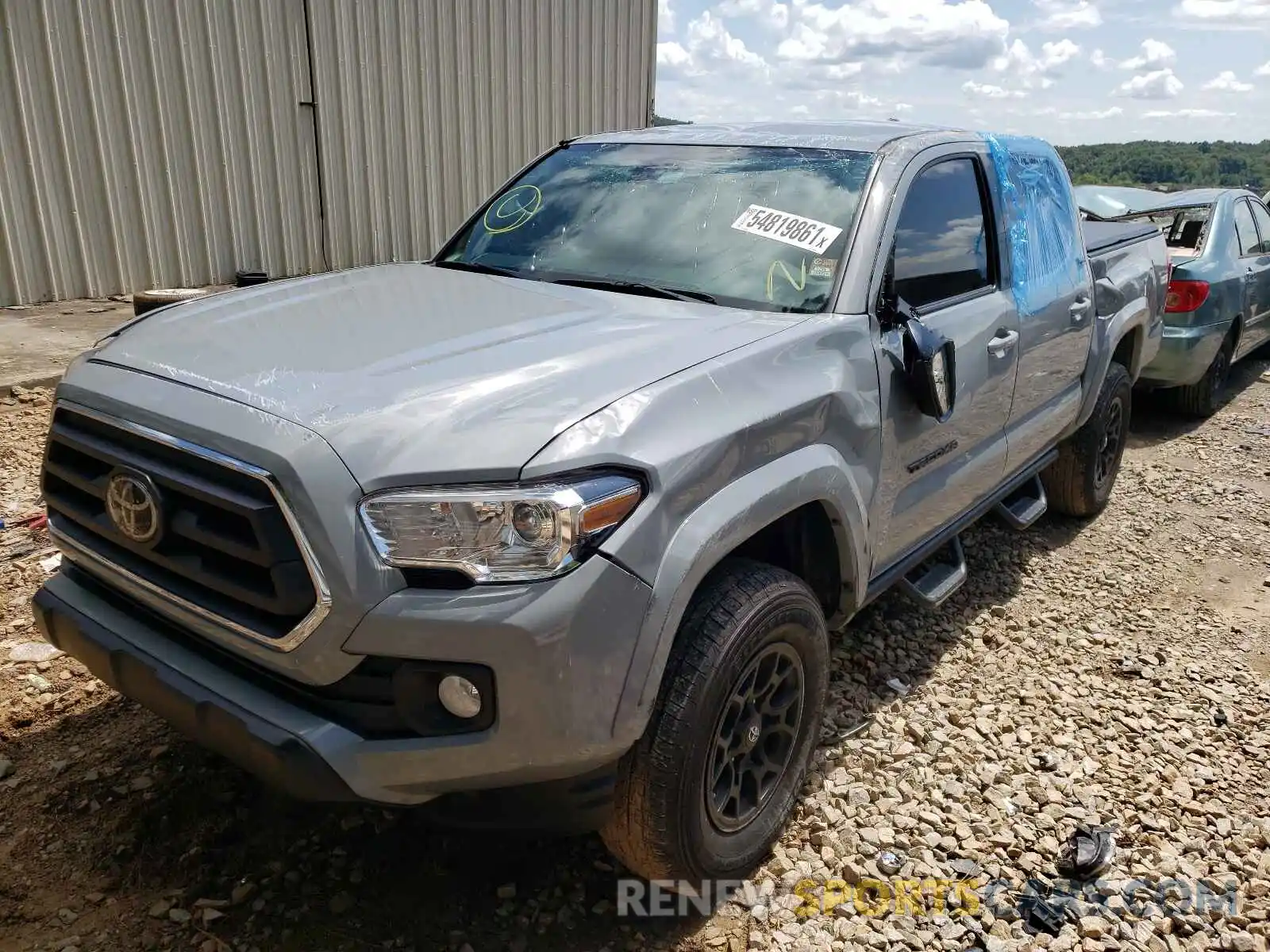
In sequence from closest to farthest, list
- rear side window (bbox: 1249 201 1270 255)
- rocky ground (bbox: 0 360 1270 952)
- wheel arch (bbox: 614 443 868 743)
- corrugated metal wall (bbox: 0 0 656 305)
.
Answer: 1. wheel arch (bbox: 614 443 868 743)
2. rocky ground (bbox: 0 360 1270 952)
3. corrugated metal wall (bbox: 0 0 656 305)
4. rear side window (bbox: 1249 201 1270 255)

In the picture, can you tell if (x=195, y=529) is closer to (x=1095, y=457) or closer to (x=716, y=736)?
(x=716, y=736)

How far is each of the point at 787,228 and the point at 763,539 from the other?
0.97 meters

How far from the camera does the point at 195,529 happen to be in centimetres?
195

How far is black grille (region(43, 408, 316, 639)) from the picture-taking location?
1832mm

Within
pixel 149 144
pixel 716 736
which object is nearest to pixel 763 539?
pixel 716 736

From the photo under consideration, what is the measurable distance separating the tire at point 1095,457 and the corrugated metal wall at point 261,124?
660cm

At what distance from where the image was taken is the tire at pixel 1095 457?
189 inches

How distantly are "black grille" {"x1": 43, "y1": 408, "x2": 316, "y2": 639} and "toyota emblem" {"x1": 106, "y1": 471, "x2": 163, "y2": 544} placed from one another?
0.05ft

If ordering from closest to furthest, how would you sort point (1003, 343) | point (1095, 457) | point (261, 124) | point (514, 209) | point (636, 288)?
1. point (636, 288)
2. point (1003, 343)
3. point (514, 209)
4. point (1095, 457)
5. point (261, 124)

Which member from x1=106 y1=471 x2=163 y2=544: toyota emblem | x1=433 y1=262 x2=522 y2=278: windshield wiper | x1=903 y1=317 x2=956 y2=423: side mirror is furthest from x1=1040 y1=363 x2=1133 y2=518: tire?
x1=106 y1=471 x2=163 y2=544: toyota emblem

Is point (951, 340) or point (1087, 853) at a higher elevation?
point (951, 340)

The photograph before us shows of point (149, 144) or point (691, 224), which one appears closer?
point (691, 224)

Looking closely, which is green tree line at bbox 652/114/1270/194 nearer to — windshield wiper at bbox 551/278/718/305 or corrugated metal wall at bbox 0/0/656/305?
corrugated metal wall at bbox 0/0/656/305

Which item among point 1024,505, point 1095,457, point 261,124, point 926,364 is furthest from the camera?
point 261,124
